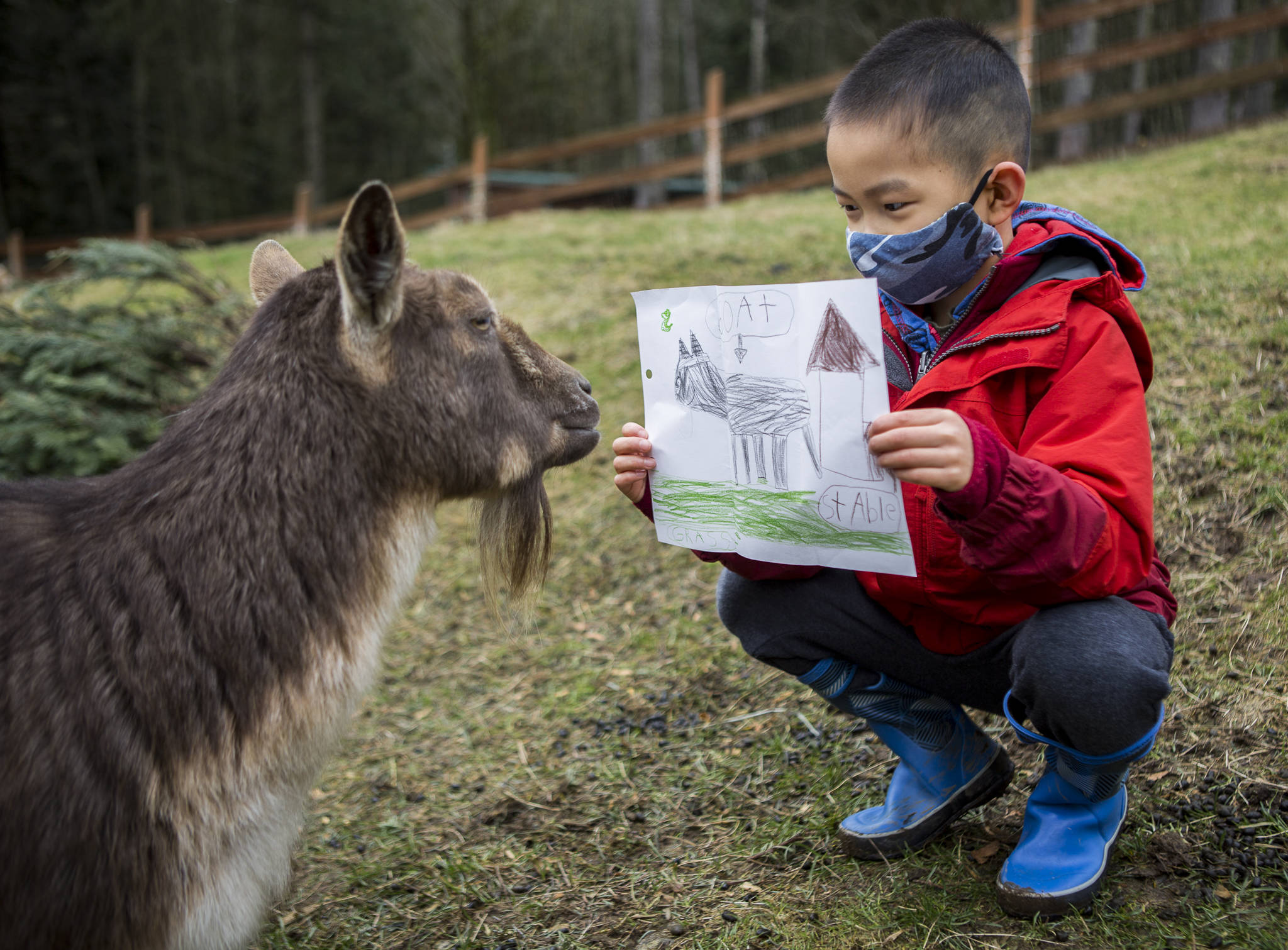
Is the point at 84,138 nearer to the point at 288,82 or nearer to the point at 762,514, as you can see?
the point at 288,82

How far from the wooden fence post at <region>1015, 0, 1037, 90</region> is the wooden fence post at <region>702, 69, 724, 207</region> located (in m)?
3.55

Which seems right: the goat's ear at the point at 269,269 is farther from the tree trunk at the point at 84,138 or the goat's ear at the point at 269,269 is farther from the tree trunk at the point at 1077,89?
the tree trunk at the point at 84,138

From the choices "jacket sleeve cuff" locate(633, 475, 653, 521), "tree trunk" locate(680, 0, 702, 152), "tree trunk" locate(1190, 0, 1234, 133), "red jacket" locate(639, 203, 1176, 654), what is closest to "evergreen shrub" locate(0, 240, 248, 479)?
"jacket sleeve cuff" locate(633, 475, 653, 521)

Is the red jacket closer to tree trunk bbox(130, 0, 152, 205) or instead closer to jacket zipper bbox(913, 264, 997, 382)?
jacket zipper bbox(913, 264, 997, 382)

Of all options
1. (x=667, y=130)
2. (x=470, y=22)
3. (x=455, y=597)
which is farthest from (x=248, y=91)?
(x=455, y=597)

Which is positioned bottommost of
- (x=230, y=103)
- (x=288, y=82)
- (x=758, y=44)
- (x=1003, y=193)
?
(x=1003, y=193)

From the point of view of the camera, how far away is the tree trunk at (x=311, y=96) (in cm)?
2505

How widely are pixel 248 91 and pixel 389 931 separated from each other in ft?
100

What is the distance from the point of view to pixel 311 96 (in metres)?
25.1

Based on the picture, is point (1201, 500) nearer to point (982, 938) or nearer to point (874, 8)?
point (982, 938)

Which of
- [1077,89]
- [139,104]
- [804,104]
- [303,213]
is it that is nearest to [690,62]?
[804,104]

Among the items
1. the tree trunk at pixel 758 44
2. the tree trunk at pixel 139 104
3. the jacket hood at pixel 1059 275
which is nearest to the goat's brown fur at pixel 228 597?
the jacket hood at pixel 1059 275

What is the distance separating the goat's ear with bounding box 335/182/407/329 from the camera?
5.72ft

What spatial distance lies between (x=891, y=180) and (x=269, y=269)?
1.57m
